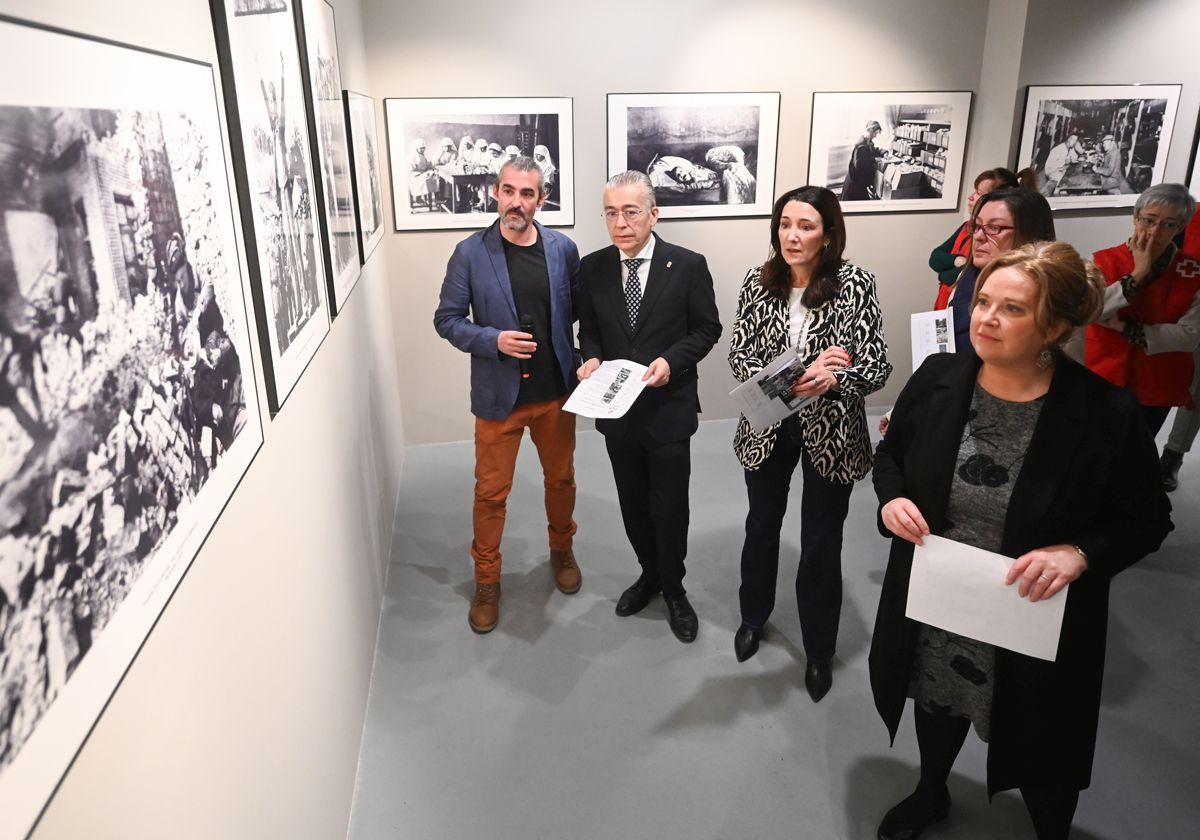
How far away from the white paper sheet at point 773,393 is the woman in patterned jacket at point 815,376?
3 cm

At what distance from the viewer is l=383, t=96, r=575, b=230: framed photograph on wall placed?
434 centimetres

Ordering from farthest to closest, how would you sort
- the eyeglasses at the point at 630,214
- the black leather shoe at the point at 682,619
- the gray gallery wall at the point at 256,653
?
the black leather shoe at the point at 682,619 < the eyeglasses at the point at 630,214 < the gray gallery wall at the point at 256,653

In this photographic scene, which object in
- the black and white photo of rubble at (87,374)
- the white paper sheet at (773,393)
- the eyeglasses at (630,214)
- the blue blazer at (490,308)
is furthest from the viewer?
the blue blazer at (490,308)

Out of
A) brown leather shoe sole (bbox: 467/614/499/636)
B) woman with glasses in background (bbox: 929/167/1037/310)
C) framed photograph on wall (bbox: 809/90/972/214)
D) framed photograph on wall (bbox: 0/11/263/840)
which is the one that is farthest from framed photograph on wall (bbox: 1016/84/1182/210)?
framed photograph on wall (bbox: 0/11/263/840)

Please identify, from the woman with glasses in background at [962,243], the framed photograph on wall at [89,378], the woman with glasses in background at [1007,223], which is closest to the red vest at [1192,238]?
the woman with glasses in background at [962,243]

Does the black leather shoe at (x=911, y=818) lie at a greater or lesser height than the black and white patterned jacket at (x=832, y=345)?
lesser

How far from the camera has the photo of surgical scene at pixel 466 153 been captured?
14.3ft

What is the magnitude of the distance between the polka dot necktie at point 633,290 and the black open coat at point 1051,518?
42.4 inches

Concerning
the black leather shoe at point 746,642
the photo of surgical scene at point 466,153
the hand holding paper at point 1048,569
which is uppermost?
the photo of surgical scene at point 466,153

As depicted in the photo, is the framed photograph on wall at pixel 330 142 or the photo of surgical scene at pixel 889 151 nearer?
the framed photograph on wall at pixel 330 142

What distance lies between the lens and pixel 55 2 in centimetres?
80

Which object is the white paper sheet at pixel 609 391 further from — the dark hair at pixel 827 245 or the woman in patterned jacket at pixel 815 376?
the dark hair at pixel 827 245

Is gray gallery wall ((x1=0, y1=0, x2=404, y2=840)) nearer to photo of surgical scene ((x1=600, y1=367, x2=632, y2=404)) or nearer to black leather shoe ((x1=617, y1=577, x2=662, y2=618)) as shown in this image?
photo of surgical scene ((x1=600, y1=367, x2=632, y2=404))

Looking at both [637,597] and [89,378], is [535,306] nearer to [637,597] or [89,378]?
[637,597]
